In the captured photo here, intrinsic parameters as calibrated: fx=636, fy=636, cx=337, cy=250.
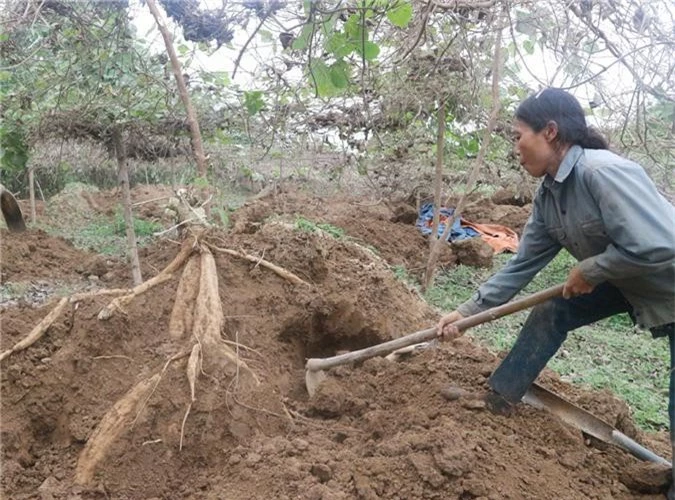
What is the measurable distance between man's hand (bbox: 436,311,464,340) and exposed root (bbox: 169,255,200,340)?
1541 millimetres

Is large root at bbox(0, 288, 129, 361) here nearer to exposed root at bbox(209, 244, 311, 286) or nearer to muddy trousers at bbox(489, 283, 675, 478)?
exposed root at bbox(209, 244, 311, 286)

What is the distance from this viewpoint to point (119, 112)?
579 centimetres

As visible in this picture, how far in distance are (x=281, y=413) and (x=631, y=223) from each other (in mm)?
2035

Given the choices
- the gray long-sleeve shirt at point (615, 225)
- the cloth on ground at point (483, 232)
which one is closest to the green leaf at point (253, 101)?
the gray long-sleeve shirt at point (615, 225)

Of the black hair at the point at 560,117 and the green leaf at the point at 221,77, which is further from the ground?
the black hair at the point at 560,117

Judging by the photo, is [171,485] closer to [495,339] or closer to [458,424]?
[458,424]

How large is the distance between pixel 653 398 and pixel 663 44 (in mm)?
2488

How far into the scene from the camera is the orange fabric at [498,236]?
985cm

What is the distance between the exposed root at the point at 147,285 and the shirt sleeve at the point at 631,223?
8.64ft

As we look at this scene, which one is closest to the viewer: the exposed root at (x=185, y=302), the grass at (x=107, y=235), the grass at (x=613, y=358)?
the exposed root at (x=185, y=302)

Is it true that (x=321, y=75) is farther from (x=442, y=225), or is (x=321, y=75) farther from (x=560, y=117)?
(x=442, y=225)

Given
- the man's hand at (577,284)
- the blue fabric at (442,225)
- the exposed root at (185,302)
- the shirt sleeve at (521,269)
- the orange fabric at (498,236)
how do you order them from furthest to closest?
the blue fabric at (442,225), the orange fabric at (498,236), the exposed root at (185,302), the shirt sleeve at (521,269), the man's hand at (577,284)

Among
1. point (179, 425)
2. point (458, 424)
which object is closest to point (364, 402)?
point (458, 424)

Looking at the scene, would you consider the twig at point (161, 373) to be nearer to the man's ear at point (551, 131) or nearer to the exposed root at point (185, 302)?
the exposed root at point (185, 302)
